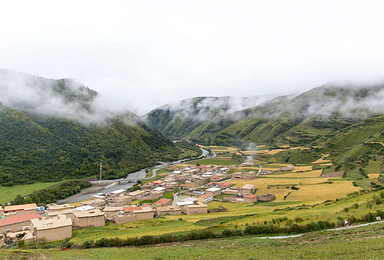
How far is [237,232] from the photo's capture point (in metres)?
29.1

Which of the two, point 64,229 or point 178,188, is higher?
point 64,229

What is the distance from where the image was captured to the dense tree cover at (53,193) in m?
64.8

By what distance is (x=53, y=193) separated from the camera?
74.0 meters

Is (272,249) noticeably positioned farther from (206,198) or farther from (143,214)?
(206,198)

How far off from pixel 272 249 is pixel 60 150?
355 ft

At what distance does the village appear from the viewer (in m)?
36.9

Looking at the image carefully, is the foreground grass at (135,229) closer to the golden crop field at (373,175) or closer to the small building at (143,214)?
the small building at (143,214)

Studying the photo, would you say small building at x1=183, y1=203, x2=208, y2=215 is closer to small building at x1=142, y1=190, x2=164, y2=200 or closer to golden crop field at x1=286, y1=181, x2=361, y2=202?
golden crop field at x1=286, y1=181, x2=361, y2=202

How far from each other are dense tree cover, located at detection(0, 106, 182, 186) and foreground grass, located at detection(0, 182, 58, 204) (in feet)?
13.9

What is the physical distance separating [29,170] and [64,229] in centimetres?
6967

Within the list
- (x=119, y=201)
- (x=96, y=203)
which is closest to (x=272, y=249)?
(x=119, y=201)

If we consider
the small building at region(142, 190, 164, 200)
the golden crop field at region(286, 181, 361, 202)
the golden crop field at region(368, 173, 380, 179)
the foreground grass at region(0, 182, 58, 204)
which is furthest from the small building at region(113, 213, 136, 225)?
the golden crop field at region(368, 173, 380, 179)

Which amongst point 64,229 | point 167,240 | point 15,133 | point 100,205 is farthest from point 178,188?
point 15,133

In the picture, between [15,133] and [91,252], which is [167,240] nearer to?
[91,252]
